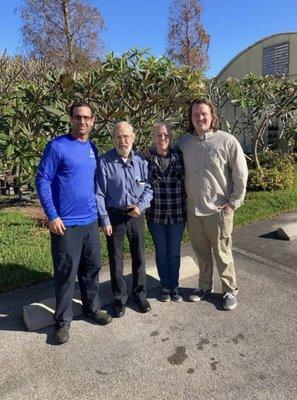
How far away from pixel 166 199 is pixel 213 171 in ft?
1.66

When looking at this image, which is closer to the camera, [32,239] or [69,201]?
[69,201]

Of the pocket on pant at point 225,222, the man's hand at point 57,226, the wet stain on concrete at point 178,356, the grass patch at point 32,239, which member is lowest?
the wet stain on concrete at point 178,356

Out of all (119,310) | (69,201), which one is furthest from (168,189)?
(119,310)

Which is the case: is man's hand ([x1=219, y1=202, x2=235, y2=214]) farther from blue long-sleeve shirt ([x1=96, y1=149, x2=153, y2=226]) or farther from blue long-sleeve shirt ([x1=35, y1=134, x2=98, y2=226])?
blue long-sleeve shirt ([x1=35, y1=134, x2=98, y2=226])

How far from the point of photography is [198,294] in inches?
154

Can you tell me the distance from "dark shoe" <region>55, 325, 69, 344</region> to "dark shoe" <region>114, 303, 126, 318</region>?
51 centimetres

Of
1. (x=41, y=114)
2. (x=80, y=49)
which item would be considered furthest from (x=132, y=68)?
(x=80, y=49)

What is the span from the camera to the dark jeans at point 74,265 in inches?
123

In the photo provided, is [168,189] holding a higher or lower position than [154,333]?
higher

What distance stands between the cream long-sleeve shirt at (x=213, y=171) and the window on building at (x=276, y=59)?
13.4 metres

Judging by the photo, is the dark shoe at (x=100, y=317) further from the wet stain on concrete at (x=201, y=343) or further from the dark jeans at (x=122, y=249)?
the wet stain on concrete at (x=201, y=343)

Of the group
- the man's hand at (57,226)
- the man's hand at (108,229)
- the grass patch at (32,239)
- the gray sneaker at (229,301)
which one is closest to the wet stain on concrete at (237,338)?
the gray sneaker at (229,301)

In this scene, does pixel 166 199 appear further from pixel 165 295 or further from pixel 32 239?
pixel 32 239

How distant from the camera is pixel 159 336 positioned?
129 inches
